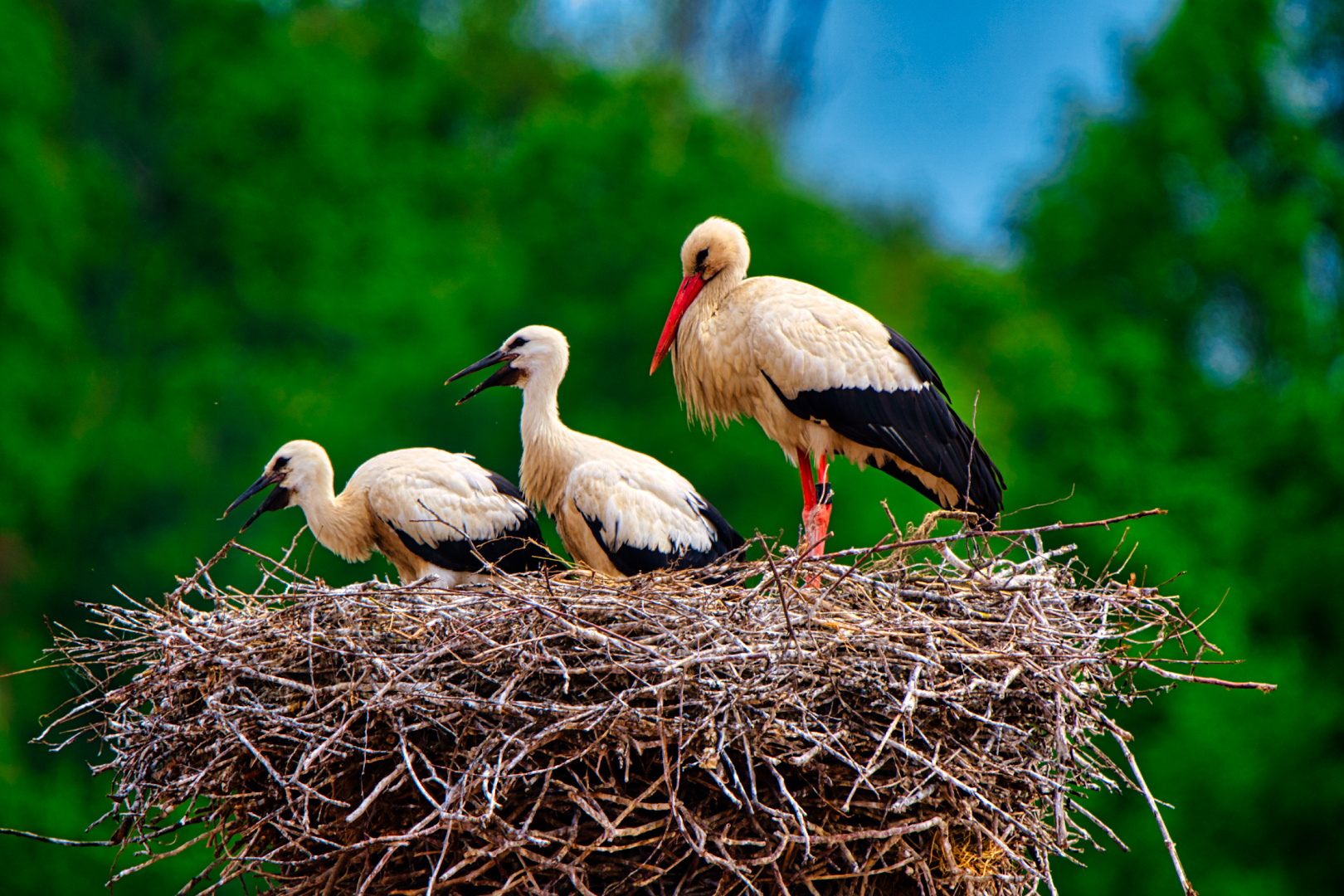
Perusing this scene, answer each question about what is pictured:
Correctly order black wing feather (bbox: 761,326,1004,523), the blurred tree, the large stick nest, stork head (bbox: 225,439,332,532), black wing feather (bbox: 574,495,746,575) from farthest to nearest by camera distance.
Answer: the blurred tree
stork head (bbox: 225,439,332,532)
black wing feather (bbox: 761,326,1004,523)
black wing feather (bbox: 574,495,746,575)
the large stick nest

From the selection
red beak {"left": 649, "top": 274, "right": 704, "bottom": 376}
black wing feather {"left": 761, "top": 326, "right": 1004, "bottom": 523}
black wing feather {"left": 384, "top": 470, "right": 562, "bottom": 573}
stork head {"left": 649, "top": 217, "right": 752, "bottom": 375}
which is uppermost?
stork head {"left": 649, "top": 217, "right": 752, "bottom": 375}

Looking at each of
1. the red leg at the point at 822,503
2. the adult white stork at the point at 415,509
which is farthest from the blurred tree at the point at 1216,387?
the adult white stork at the point at 415,509

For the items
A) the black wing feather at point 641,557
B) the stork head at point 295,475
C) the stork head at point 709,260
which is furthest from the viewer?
the stork head at point 709,260

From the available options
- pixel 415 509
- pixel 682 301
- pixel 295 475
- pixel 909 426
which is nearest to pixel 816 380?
pixel 909 426

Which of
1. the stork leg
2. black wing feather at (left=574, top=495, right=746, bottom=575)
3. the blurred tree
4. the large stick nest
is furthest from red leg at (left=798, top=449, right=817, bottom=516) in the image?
the blurred tree

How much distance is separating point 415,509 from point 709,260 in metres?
1.57

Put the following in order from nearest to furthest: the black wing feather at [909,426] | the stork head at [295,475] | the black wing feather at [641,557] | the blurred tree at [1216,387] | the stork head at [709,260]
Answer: the black wing feather at [641,557], the black wing feather at [909,426], the stork head at [295,475], the stork head at [709,260], the blurred tree at [1216,387]

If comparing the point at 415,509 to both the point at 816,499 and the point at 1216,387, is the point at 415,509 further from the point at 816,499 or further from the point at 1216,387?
the point at 1216,387

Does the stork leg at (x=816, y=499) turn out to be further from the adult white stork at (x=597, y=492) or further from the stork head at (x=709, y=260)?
the stork head at (x=709, y=260)

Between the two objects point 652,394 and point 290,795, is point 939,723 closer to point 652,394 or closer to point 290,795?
point 290,795

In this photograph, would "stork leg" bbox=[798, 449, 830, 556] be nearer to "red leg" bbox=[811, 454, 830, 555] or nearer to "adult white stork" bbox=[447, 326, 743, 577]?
"red leg" bbox=[811, 454, 830, 555]

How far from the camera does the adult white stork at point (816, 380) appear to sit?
5.21 meters

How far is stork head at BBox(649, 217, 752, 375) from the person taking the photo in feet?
18.3

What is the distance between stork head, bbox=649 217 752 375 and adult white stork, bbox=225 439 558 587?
87 centimetres
